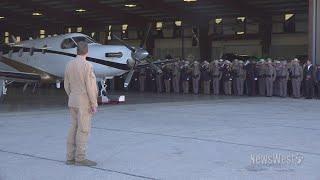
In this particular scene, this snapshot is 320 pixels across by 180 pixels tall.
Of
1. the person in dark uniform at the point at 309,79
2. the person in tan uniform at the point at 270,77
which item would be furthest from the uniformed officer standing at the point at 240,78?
the person in dark uniform at the point at 309,79

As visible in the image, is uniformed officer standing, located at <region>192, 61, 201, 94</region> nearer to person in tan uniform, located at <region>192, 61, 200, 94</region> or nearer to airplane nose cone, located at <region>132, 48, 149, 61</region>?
person in tan uniform, located at <region>192, 61, 200, 94</region>

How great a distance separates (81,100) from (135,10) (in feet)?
112

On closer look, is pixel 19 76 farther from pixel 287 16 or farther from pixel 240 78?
pixel 287 16

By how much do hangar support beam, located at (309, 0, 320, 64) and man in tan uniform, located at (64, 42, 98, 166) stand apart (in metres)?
17.6

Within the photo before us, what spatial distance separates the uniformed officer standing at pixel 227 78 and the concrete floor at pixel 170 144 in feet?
28.9

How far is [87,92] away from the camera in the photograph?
7.84 m

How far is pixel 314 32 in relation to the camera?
2398cm

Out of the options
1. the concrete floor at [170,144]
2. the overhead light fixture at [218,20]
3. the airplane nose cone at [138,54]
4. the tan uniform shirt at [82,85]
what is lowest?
the concrete floor at [170,144]

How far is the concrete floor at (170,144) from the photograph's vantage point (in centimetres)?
739

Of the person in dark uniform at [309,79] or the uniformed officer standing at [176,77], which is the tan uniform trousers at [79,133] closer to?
the person in dark uniform at [309,79]

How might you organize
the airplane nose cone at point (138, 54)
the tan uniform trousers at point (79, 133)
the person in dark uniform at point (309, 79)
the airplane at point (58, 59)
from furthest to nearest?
the person in dark uniform at point (309, 79) → the airplane at point (58, 59) → the airplane nose cone at point (138, 54) → the tan uniform trousers at point (79, 133)

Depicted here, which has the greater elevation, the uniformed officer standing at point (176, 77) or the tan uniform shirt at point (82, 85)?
the tan uniform shirt at point (82, 85)

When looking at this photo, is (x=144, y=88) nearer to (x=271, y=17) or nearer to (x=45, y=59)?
(x=45, y=59)

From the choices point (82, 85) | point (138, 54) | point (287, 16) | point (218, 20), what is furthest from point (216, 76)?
point (218, 20)
